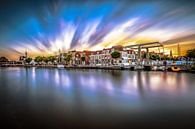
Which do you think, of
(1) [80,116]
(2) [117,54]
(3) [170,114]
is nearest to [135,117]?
(3) [170,114]

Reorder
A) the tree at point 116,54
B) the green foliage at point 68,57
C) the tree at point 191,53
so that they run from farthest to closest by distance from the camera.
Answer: the green foliage at point 68,57, the tree at point 116,54, the tree at point 191,53

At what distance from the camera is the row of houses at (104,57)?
103 feet

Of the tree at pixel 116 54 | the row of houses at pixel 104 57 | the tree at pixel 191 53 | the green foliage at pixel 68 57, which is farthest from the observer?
the green foliage at pixel 68 57

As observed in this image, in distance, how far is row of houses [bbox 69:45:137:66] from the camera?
103ft

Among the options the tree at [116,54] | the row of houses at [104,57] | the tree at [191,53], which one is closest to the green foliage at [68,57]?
the row of houses at [104,57]

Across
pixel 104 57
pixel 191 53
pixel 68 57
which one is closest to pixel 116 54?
pixel 104 57

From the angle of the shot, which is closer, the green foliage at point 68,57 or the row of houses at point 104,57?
the row of houses at point 104,57

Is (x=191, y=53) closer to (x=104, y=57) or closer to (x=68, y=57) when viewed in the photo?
(x=104, y=57)

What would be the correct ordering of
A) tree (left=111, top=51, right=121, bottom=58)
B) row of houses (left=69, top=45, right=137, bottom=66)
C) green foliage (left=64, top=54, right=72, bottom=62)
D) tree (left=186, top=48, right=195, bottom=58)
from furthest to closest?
green foliage (left=64, top=54, right=72, bottom=62) → row of houses (left=69, top=45, right=137, bottom=66) → tree (left=111, top=51, right=121, bottom=58) → tree (left=186, top=48, right=195, bottom=58)

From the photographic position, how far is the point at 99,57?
114ft

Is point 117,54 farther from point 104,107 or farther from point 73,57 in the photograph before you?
point 104,107

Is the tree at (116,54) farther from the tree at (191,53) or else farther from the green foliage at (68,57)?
the green foliage at (68,57)

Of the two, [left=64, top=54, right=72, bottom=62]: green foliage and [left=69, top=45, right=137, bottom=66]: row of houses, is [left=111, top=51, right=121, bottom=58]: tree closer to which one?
[left=69, top=45, right=137, bottom=66]: row of houses

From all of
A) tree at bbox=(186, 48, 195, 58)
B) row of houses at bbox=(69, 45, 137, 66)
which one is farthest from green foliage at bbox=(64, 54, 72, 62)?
tree at bbox=(186, 48, 195, 58)
